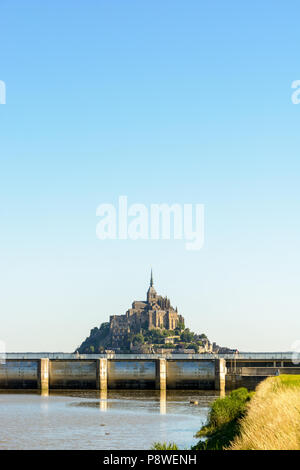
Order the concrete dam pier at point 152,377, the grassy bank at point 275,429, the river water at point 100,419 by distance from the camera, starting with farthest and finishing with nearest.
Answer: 1. the concrete dam pier at point 152,377
2. the river water at point 100,419
3. the grassy bank at point 275,429

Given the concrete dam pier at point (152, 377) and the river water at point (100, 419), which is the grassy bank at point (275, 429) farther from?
the concrete dam pier at point (152, 377)

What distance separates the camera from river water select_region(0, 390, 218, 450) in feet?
155

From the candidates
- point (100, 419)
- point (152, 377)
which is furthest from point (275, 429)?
point (152, 377)

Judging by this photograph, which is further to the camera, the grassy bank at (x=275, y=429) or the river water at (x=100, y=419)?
the river water at (x=100, y=419)

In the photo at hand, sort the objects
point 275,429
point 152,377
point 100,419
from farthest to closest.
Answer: point 152,377
point 100,419
point 275,429

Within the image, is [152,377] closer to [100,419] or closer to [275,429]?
[100,419]

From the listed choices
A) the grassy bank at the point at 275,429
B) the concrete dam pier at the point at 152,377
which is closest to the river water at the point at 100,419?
the concrete dam pier at the point at 152,377

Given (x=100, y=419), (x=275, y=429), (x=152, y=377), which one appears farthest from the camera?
(x=152, y=377)

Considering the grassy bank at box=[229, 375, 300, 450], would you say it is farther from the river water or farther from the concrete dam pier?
the concrete dam pier

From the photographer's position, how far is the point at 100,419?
62094 mm

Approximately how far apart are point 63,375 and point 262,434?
81055 mm

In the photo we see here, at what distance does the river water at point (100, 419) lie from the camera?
155 ft
